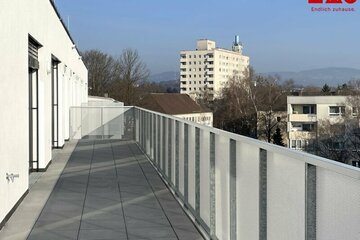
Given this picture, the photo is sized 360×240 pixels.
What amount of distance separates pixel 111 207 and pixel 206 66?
147 m

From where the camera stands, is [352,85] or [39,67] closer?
[39,67]

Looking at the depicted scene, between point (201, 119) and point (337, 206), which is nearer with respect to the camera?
point (337, 206)

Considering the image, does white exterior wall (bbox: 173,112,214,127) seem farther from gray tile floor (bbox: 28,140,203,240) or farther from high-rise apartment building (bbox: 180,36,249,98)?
high-rise apartment building (bbox: 180,36,249,98)

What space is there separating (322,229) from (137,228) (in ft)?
12.9

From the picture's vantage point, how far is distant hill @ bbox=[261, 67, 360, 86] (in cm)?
9556

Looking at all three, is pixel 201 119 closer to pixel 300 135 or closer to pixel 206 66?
pixel 300 135

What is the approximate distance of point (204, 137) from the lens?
6.30 metres

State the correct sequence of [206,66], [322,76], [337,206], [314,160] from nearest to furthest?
[337,206] < [314,160] < [322,76] < [206,66]

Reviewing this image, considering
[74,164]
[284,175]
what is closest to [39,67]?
[74,164]

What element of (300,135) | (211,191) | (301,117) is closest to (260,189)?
(211,191)

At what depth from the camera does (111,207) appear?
792 cm

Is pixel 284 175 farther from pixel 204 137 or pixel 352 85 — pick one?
pixel 352 85

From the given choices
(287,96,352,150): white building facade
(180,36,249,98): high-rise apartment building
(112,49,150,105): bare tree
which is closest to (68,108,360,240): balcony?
(112,49,150,105): bare tree

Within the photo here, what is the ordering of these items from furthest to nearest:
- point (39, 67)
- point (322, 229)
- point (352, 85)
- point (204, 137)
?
point (352, 85) < point (39, 67) < point (204, 137) < point (322, 229)
